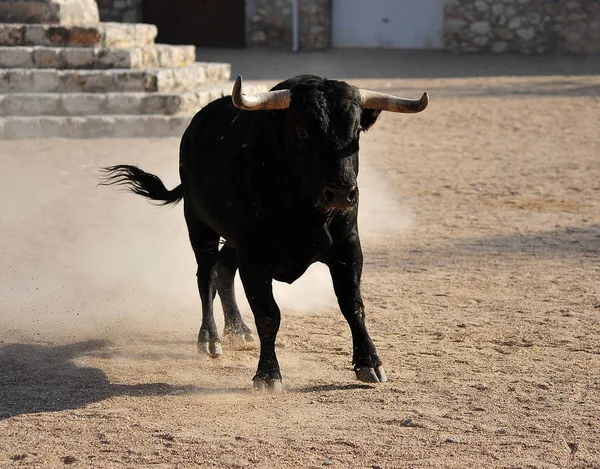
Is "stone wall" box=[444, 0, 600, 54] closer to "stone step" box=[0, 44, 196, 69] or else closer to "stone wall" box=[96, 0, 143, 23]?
"stone wall" box=[96, 0, 143, 23]

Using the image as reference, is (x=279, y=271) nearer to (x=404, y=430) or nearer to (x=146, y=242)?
(x=404, y=430)

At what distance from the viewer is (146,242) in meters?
8.76

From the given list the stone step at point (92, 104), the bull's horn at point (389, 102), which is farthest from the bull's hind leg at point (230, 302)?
the stone step at point (92, 104)

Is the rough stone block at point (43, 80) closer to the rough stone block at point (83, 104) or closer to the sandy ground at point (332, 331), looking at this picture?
the rough stone block at point (83, 104)

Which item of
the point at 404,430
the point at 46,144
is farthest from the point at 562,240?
the point at 46,144

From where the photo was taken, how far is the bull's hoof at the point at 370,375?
210 inches

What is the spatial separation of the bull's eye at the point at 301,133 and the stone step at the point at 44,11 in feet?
34.8

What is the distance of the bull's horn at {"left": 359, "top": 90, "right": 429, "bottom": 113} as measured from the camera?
529 centimetres

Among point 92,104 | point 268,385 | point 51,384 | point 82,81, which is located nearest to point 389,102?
point 268,385

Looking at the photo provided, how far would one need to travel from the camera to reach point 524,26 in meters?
22.4

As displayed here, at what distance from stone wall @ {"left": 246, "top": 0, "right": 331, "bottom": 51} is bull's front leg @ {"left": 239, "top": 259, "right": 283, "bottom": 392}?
18.0 metres

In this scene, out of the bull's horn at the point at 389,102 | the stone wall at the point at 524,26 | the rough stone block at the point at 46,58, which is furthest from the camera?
the stone wall at the point at 524,26

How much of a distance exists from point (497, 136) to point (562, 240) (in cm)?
555

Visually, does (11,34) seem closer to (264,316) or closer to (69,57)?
(69,57)
